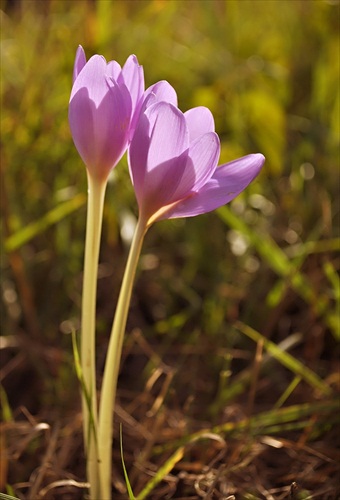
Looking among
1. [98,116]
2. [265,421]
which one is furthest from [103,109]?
[265,421]

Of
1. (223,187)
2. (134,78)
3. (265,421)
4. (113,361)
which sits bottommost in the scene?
(265,421)

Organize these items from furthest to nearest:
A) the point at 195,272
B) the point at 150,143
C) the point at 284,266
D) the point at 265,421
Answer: the point at 195,272 → the point at 284,266 → the point at 265,421 → the point at 150,143

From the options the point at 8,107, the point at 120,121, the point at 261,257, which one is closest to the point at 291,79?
the point at 261,257

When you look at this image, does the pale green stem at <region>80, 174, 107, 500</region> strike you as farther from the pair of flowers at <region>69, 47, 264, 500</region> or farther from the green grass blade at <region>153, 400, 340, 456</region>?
the green grass blade at <region>153, 400, 340, 456</region>

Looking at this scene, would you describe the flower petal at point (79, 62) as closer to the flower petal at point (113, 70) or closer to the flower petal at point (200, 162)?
the flower petal at point (113, 70)

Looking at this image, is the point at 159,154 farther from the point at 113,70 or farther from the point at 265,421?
the point at 265,421

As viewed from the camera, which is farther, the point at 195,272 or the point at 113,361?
the point at 195,272

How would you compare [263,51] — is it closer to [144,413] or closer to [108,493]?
[144,413]

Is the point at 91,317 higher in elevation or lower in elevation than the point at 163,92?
lower
